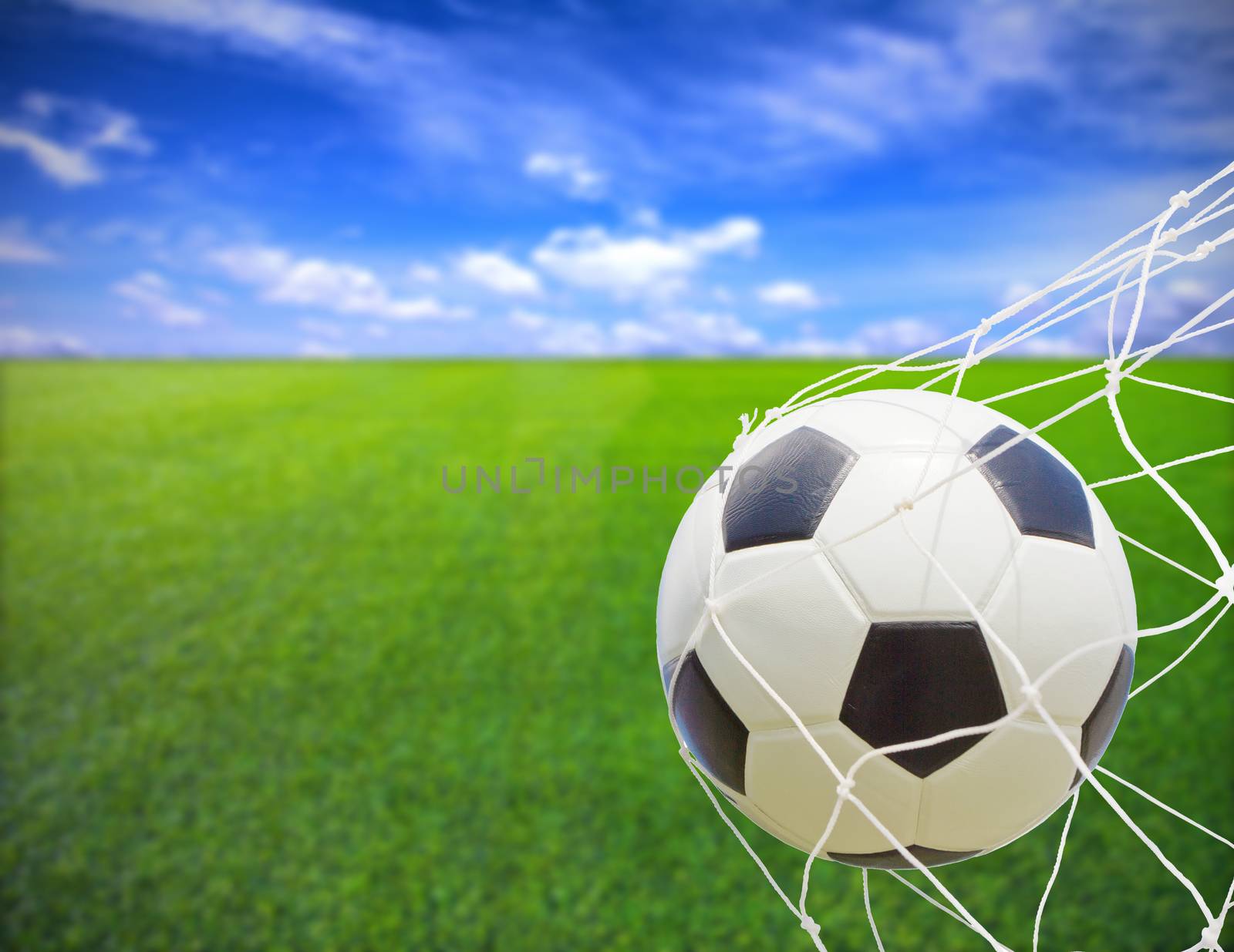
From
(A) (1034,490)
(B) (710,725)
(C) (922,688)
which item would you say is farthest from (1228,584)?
(B) (710,725)

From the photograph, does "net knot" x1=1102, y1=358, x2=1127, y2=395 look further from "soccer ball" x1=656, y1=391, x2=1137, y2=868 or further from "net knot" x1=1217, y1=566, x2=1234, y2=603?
"net knot" x1=1217, y1=566, x2=1234, y2=603

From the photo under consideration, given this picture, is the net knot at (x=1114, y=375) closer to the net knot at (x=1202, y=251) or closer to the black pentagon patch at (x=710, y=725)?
the net knot at (x=1202, y=251)

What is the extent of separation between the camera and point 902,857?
4.20ft

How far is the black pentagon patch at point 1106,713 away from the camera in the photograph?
1205mm

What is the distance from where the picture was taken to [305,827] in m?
2.68

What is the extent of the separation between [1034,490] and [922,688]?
1.12 ft

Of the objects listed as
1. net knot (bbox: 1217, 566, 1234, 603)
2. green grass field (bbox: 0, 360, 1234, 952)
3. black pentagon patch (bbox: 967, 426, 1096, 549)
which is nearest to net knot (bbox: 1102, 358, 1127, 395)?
black pentagon patch (bbox: 967, 426, 1096, 549)

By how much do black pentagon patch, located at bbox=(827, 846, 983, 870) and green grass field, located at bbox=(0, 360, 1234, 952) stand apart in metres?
1.11

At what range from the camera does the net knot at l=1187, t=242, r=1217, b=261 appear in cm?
116

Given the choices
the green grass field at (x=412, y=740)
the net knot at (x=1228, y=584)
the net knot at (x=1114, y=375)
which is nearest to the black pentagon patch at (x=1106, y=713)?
the net knot at (x=1228, y=584)

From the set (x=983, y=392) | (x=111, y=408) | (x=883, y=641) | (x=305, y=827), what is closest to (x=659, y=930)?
(x=305, y=827)

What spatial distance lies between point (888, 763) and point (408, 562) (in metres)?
3.83

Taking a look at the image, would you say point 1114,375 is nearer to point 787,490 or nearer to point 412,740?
point 787,490

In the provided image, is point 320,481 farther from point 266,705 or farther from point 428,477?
point 266,705
